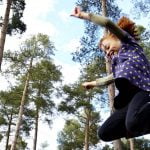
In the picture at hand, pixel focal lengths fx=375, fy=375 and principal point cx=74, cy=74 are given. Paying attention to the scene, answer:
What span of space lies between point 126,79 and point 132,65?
0.17m

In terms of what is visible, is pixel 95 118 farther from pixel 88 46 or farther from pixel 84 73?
pixel 88 46

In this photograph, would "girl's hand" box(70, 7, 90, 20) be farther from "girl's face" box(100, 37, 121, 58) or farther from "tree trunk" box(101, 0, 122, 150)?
"tree trunk" box(101, 0, 122, 150)

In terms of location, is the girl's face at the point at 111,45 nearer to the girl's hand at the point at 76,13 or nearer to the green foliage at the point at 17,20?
the girl's hand at the point at 76,13

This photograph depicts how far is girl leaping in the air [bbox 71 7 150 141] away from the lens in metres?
3.55

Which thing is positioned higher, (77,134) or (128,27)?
(77,134)

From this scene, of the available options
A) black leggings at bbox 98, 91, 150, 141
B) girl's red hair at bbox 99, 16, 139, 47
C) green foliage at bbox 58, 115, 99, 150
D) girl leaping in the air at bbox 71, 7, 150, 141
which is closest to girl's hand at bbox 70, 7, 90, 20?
girl leaping in the air at bbox 71, 7, 150, 141

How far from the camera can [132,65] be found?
3674 mm

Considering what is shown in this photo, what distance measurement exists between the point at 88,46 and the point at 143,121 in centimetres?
1418

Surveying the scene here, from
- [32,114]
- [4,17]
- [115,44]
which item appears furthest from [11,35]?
[115,44]

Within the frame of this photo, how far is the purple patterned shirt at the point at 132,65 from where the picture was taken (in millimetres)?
3596

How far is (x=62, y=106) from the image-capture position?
28.5 m

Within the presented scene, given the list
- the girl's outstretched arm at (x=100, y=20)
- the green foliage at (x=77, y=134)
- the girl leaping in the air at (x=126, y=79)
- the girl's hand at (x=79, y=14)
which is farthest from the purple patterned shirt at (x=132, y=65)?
the green foliage at (x=77, y=134)

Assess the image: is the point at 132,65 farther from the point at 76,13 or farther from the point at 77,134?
the point at 77,134

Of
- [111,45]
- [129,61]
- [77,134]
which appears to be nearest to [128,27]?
[111,45]
